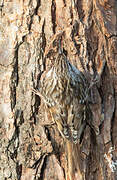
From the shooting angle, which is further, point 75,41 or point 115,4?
point 115,4

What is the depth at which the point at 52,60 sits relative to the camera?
9.94 ft

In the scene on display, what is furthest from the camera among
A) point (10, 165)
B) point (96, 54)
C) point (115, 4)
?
point (115, 4)

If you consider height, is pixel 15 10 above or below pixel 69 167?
above

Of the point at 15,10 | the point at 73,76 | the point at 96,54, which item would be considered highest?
the point at 15,10

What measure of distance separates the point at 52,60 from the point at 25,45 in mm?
228

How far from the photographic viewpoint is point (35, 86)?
298 centimetres

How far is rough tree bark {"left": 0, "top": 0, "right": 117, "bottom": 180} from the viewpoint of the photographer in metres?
2.95

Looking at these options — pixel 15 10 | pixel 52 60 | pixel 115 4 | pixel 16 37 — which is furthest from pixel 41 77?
pixel 115 4

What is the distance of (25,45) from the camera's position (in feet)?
9.77

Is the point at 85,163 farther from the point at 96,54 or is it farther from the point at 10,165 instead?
the point at 96,54

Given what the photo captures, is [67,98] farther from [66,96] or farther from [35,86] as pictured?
[35,86]

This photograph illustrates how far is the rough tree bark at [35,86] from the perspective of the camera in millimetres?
2949

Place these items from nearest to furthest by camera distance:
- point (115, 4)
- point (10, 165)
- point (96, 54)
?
point (10, 165)
point (96, 54)
point (115, 4)

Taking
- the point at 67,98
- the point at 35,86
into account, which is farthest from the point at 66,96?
the point at 35,86
